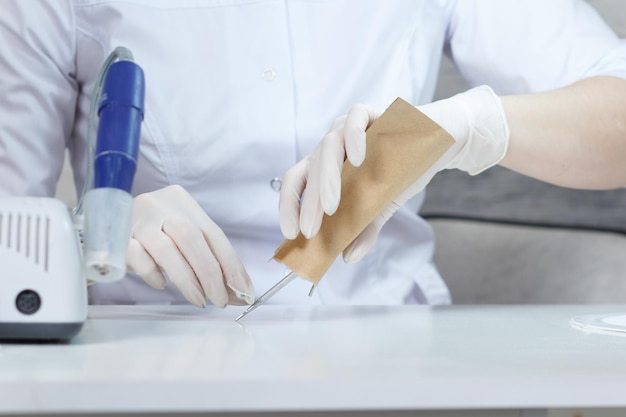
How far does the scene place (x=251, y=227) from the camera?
4.65 ft

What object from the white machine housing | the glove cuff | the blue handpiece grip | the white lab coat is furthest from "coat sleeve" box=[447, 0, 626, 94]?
the white machine housing

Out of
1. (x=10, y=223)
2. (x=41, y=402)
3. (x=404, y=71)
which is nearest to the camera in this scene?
(x=41, y=402)

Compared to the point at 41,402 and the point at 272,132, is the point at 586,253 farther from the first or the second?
the point at 41,402

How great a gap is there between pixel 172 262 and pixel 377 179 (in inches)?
11.9

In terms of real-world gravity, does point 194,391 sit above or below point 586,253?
above

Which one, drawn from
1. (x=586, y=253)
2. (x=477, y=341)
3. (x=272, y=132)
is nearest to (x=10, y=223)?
(x=477, y=341)

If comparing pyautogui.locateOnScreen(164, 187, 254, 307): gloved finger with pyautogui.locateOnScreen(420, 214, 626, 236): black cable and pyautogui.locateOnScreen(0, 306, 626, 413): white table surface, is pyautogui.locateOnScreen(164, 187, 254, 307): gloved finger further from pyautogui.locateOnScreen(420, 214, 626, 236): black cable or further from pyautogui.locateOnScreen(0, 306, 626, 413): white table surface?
pyautogui.locateOnScreen(420, 214, 626, 236): black cable

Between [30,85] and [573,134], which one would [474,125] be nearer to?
[573,134]

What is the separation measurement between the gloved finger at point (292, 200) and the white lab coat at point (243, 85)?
0.27 m

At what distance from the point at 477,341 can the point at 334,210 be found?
23 centimetres

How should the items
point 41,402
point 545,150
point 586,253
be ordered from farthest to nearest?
1. point 586,253
2. point 545,150
3. point 41,402

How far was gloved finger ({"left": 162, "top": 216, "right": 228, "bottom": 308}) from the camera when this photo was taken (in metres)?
1.08

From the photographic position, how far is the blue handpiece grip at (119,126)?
0.77m

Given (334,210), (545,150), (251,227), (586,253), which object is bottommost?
(586,253)
